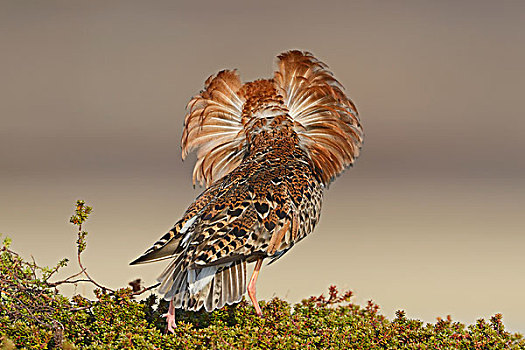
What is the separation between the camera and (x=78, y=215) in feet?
12.2

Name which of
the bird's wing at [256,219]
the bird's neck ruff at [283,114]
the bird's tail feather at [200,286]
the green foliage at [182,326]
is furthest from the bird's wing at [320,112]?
the bird's tail feather at [200,286]

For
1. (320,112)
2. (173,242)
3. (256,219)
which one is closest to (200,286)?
(173,242)

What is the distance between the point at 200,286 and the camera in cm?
344

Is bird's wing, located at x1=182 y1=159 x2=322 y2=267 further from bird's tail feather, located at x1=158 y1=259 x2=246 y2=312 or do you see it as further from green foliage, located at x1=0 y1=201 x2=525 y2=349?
green foliage, located at x1=0 y1=201 x2=525 y2=349

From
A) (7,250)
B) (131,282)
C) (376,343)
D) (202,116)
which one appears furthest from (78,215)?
(376,343)

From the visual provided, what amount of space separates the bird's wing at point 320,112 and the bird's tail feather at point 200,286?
1.53 m

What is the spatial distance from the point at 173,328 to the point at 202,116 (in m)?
1.91

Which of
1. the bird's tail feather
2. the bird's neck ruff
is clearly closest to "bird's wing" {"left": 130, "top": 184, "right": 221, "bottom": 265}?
the bird's tail feather

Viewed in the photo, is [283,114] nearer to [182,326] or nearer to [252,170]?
[252,170]

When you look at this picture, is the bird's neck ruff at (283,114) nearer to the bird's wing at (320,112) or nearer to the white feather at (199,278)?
the bird's wing at (320,112)

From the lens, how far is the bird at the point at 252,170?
11.3 feet

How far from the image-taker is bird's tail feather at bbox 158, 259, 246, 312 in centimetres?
341

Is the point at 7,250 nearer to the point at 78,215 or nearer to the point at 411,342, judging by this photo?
the point at 78,215

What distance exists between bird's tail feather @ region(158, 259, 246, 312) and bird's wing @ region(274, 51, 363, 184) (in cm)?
153
